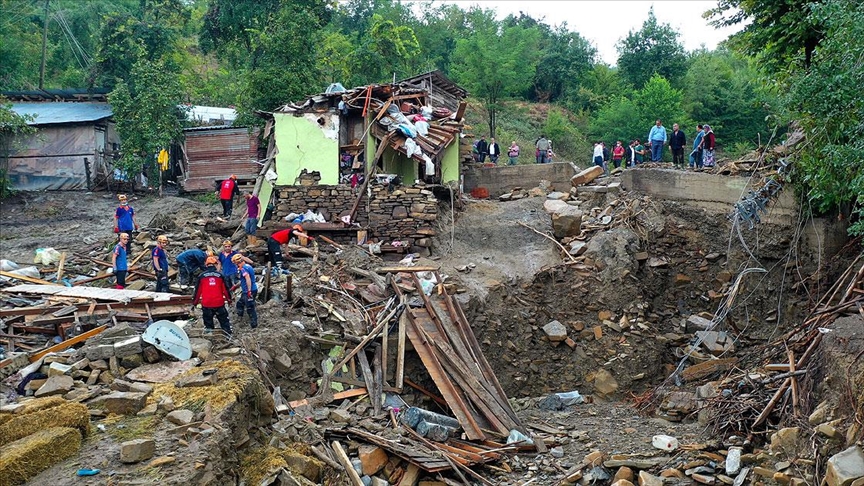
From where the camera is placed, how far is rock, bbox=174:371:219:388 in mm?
9008

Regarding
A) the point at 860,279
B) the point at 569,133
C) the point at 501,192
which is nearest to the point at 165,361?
the point at 860,279

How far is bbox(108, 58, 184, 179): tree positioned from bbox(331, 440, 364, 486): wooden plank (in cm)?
1524

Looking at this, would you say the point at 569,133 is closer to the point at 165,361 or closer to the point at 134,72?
the point at 134,72

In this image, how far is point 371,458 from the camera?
10109mm

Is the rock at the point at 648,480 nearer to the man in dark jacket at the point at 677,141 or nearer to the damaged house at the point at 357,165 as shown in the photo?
the damaged house at the point at 357,165

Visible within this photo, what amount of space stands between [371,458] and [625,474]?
3.32m

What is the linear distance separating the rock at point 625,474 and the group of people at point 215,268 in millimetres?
5644

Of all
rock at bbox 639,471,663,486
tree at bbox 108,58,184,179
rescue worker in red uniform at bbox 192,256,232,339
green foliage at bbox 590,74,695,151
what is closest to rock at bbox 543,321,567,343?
rock at bbox 639,471,663,486

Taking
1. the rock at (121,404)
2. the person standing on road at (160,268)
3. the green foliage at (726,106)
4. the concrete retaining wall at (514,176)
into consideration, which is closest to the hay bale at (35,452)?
the rock at (121,404)

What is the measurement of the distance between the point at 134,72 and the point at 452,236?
13.0 m

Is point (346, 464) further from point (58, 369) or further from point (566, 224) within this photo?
point (566, 224)

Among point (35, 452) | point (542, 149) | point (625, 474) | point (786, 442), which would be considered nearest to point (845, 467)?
point (786, 442)

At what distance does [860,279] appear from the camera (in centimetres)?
1057

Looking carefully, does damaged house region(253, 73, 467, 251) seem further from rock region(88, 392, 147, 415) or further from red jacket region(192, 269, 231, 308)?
rock region(88, 392, 147, 415)
